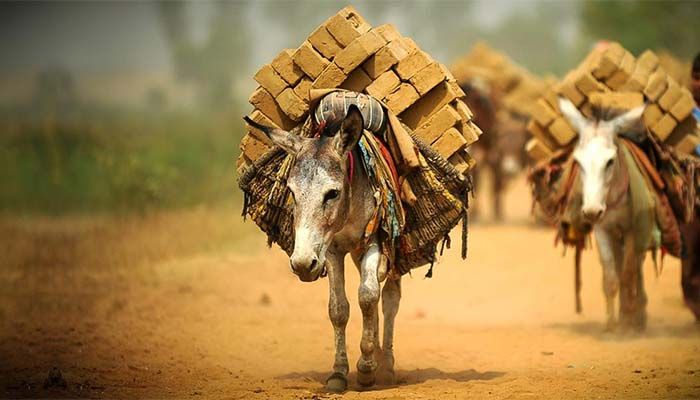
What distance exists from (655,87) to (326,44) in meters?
3.80

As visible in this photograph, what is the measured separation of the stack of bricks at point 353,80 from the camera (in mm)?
7941

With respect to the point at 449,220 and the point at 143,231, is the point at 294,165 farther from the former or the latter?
the point at 143,231

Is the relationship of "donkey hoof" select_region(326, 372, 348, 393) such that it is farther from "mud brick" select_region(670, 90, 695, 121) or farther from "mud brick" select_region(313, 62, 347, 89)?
"mud brick" select_region(670, 90, 695, 121)

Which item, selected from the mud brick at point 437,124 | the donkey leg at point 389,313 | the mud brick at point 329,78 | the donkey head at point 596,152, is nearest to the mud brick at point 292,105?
the mud brick at point 329,78

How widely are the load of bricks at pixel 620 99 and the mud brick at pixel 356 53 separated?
3.01m

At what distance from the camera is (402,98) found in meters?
8.00

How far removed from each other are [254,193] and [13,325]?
3.53 metres

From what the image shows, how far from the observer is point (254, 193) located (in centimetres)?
774

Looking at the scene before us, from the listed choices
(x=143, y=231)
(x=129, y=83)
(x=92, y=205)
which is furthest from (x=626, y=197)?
(x=129, y=83)

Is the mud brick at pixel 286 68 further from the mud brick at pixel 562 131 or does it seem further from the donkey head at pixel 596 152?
the mud brick at pixel 562 131

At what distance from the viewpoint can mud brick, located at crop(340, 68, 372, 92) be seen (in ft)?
26.5

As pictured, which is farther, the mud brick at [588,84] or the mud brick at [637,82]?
the mud brick at [588,84]

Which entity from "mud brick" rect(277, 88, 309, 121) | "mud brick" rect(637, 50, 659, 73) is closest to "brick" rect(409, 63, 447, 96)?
"mud brick" rect(277, 88, 309, 121)

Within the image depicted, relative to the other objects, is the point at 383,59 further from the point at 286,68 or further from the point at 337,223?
the point at 337,223
